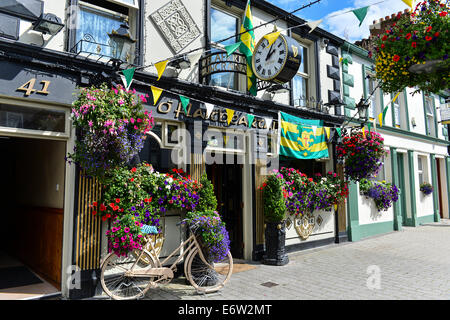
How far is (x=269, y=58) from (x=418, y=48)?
12.8 ft

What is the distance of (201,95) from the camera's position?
7.12 meters

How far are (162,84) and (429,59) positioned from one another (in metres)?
4.55

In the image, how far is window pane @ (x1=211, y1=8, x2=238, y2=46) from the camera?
25.9 ft

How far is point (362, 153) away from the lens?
936cm

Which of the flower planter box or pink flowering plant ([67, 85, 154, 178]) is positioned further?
the flower planter box

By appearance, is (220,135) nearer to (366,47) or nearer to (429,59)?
(429,59)

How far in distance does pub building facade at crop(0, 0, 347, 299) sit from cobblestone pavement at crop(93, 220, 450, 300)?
2.89 feet

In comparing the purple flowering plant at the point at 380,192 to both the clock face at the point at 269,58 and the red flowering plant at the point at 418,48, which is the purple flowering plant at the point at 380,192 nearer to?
the clock face at the point at 269,58

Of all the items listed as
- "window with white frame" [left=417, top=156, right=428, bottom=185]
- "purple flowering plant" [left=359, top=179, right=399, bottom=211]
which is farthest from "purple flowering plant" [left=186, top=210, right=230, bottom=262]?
"window with white frame" [left=417, top=156, right=428, bottom=185]

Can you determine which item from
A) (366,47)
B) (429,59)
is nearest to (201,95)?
(429,59)

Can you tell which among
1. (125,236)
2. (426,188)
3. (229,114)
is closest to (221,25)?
(229,114)

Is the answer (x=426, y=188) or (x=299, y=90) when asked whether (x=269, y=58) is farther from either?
(x=426, y=188)

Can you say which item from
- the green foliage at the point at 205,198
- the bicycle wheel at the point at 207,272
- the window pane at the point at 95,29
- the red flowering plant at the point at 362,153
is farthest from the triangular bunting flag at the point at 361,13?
the red flowering plant at the point at 362,153

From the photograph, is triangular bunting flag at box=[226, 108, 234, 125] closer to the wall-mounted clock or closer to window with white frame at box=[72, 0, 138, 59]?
the wall-mounted clock
